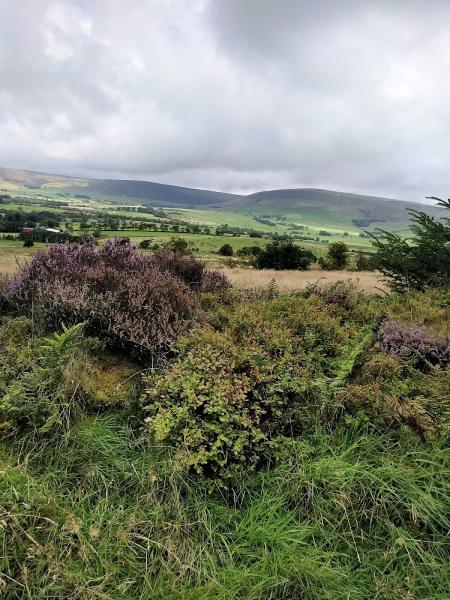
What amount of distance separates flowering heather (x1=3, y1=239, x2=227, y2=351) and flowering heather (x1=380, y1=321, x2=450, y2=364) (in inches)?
86.2

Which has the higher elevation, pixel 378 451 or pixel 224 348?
pixel 224 348

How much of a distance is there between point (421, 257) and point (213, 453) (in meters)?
6.45

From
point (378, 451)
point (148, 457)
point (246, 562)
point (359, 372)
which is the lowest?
point (246, 562)

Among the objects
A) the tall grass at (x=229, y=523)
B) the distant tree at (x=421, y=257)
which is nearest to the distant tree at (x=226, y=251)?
the distant tree at (x=421, y=257)

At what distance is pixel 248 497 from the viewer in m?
3.17

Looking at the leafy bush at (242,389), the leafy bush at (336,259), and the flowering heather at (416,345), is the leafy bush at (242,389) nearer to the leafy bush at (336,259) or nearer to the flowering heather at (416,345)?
the flowering heather at (416,345)

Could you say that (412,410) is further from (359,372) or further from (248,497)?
(248,497)

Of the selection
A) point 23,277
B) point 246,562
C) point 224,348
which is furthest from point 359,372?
point 23,277

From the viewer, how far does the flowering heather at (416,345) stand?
4422 millimetres

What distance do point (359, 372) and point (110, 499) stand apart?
2.47 metres

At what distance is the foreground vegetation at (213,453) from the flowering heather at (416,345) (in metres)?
0.02

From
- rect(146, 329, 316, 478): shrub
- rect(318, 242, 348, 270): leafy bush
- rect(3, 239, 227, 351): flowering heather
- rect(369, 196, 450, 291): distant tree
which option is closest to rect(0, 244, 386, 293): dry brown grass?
rect(3, 239, 227, 351): flowering heather

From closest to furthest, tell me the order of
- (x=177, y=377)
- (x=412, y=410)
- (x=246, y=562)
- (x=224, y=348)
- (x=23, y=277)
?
1. (x=246, y=562)
2. (x=412, y=410)
3. (x=177, y=377)
4. (x=224, y=348)
5. (x=23, y=277)

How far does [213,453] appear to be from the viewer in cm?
313
